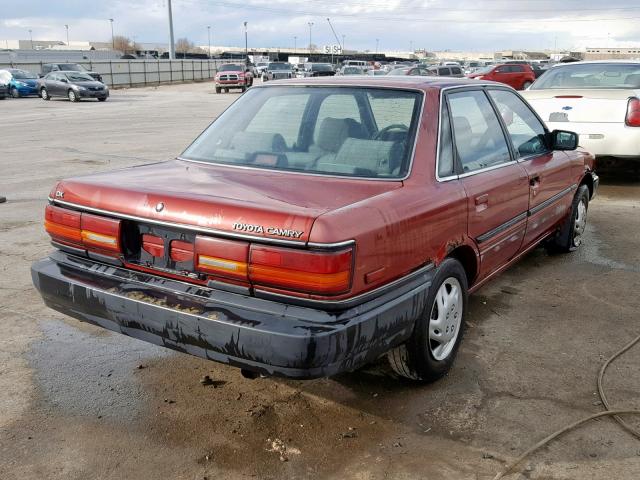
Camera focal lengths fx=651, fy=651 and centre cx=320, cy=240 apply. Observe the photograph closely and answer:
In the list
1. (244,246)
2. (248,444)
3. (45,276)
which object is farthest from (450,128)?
(45,276)

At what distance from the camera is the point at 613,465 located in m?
2.81

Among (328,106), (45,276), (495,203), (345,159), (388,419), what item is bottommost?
(388,419)

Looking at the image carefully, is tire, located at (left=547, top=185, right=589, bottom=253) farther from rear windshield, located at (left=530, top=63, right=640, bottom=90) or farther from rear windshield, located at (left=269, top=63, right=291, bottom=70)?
rear windshield, located at (left=269, top=63, right=291, bottom=70)

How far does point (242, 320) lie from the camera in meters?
2.69

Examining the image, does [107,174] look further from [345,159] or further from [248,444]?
[248,444]

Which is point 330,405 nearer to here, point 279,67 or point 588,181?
point 588,181

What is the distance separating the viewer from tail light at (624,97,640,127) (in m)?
8.25

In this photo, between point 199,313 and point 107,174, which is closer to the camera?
point 199,313

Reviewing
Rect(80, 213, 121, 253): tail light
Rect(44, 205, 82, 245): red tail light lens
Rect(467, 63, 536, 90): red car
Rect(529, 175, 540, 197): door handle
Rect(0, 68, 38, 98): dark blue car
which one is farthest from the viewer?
Rect(0, 68, 38, 98): dark blue car

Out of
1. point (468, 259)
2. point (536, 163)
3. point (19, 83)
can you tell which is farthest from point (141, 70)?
point (468, 259)

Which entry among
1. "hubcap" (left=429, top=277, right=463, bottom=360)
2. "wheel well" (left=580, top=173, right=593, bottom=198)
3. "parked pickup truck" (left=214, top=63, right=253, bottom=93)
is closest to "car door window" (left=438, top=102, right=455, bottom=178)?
"hubcap" (left=429, top=277, right=463, bottom=360)

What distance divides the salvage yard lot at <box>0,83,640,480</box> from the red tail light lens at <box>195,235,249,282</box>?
82 centimetres

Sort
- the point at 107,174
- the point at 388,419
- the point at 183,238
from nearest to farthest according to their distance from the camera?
the point at 183,238
the point at 388,419
the point at 107,174

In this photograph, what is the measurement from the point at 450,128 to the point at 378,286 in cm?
119
